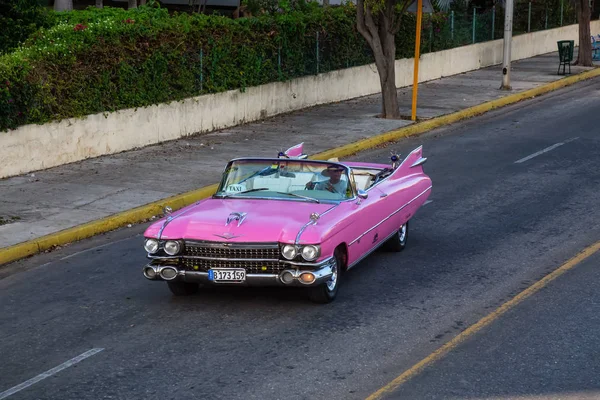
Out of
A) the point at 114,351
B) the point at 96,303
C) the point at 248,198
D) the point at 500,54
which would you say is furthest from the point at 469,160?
the point at 500,54

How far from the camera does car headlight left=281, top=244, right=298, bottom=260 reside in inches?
392

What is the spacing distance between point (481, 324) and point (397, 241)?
3.01 metres

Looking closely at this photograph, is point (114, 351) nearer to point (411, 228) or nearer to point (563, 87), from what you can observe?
point (411, 228)

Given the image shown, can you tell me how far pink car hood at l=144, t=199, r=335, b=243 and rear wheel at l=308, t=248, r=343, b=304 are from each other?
0.53m

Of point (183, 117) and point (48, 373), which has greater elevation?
point (183, 117)

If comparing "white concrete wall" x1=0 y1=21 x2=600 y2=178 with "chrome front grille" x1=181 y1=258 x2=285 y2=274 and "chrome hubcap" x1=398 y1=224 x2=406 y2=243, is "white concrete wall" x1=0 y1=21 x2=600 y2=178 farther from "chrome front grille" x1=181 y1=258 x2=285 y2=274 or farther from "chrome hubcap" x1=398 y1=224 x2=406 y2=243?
"chrome front grille" x1=181 y1=258 x2=285 y2=274

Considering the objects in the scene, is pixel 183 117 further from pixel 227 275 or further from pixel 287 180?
pixel 227 275

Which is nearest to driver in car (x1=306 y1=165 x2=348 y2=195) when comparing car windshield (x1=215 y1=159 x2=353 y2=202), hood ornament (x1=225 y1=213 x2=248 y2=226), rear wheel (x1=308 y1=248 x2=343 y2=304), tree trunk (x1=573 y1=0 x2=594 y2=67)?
car windshield (x1=215 y1=159 x2=353 y2=202)

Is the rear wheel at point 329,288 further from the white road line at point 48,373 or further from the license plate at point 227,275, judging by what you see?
the white road line at point 48,373

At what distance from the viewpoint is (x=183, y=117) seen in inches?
859

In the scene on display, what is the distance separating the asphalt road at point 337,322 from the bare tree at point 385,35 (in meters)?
9.29

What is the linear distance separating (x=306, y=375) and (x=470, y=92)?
21.5m

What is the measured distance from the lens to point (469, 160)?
63.2ft

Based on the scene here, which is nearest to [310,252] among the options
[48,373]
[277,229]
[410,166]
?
[277,229]
